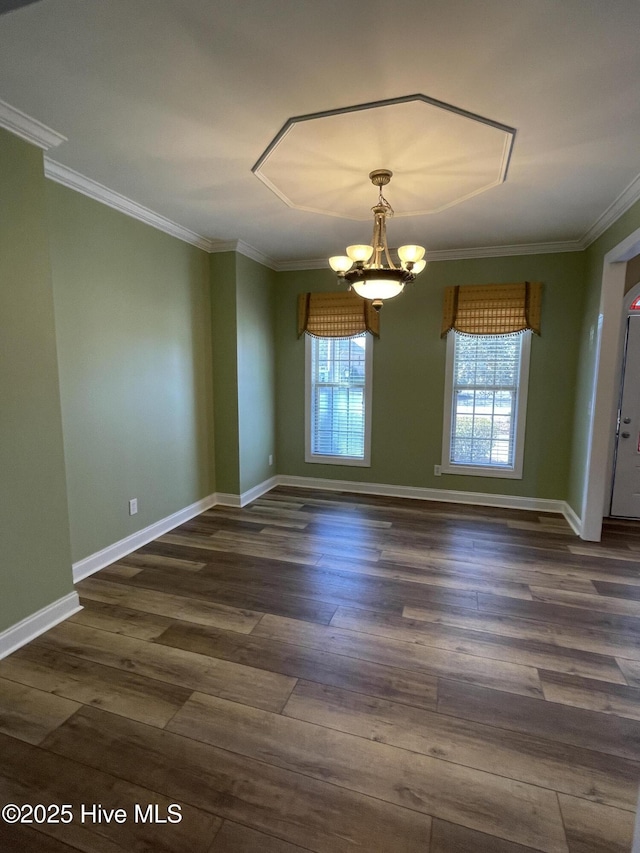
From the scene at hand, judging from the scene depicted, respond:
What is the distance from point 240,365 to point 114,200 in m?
1.78

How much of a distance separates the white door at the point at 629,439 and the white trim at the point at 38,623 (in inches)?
192

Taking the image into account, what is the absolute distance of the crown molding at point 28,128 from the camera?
2018 millimetres

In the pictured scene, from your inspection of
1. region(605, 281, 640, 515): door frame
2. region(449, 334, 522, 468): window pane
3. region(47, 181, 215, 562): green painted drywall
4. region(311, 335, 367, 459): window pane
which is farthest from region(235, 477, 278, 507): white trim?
region(605, 281, 640, 515): door frame

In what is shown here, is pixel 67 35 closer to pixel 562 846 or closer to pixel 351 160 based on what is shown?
pixel 351 160

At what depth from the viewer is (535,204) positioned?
10.3ft

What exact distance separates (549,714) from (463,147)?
2.87m

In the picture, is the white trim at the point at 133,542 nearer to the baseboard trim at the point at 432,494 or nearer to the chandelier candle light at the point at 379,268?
the baseboard trim at the point at 432,494

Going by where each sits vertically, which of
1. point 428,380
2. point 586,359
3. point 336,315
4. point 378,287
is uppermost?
point 336,315

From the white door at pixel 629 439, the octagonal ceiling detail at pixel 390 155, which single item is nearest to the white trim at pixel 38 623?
the octagonal ceiling detail at pixel 390 155

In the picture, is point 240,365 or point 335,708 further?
point 240,365

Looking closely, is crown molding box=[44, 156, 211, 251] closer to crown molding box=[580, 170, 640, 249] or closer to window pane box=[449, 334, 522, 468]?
window pane box=[449, 334, 522, 468]

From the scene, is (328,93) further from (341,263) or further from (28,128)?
(28,128)

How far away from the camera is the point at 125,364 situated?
325 centimetres

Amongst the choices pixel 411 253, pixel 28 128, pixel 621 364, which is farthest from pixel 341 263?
pixel 621 364
